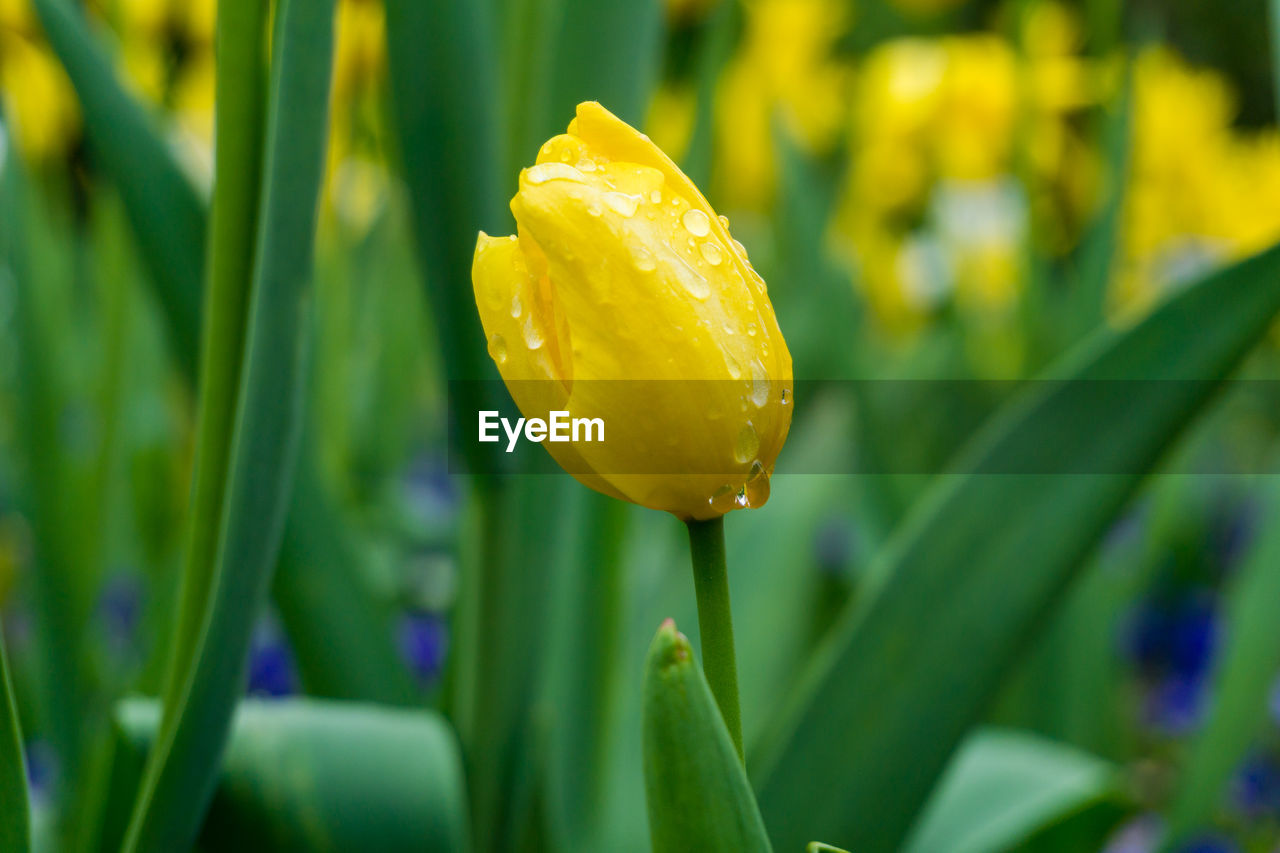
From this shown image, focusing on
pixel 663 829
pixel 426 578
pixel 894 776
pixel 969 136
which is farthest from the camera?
pixel 969 136

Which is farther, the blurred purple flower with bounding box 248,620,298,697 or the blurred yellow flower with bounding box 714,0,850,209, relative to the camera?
the blurred yellow flower with bounding box 714,0,850,209

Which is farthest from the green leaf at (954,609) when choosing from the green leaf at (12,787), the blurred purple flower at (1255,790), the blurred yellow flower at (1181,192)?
the blurred yellow flower at (1181,192)

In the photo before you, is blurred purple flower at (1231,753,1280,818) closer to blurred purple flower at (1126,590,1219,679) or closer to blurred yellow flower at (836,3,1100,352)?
blurred purple flower at (1126,590,1219,679)

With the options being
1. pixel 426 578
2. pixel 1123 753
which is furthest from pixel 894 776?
pixel 426 578

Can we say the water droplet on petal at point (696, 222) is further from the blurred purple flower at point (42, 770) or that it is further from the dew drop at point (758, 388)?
the blurred purple flower at point (42, 770)

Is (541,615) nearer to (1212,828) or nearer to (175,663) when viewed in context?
(175,663)

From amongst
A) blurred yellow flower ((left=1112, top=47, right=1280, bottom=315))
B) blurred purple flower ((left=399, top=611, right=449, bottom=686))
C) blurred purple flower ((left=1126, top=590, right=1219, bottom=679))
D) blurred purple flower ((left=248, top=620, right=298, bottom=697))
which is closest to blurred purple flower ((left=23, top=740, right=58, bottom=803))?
blurred purple flower ((left=248, top=620, right=298, bottom=697))
